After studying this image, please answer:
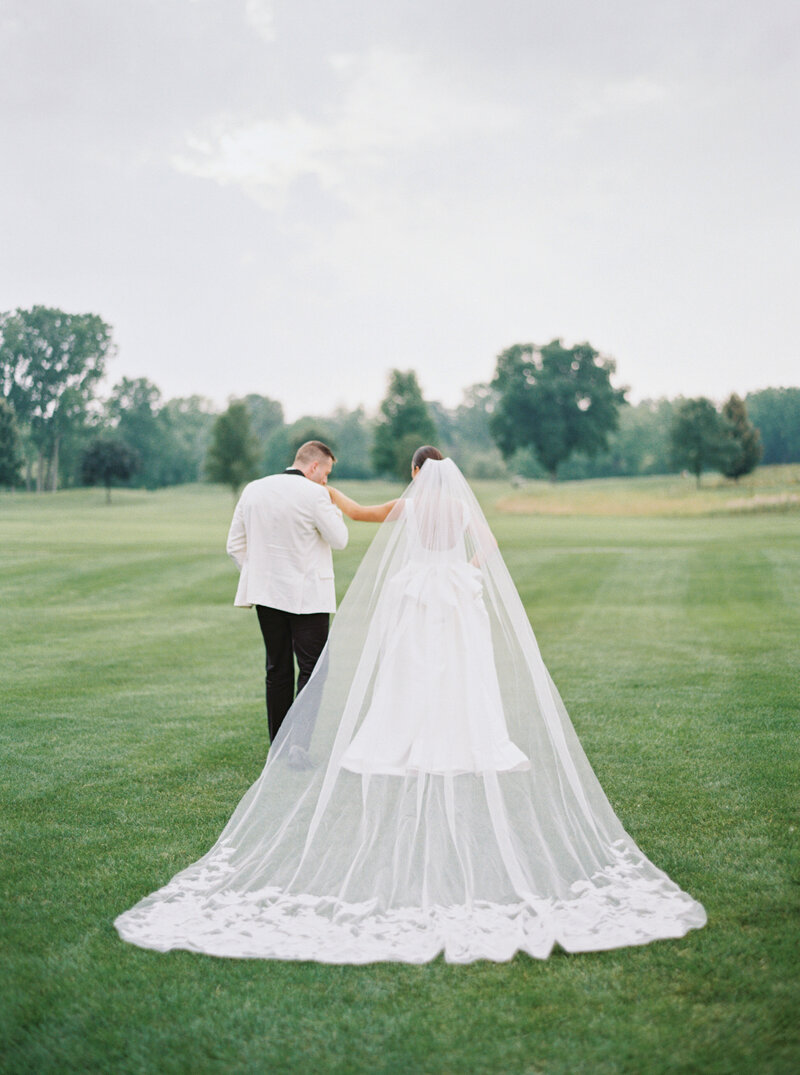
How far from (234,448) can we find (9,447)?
3037 centimetres

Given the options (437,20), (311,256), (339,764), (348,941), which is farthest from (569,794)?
(311,256)

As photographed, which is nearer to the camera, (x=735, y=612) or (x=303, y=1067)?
(x=303, y=1067)

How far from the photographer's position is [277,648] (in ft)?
18.3

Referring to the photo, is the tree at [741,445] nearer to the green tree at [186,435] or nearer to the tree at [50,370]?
the green tree at [186,435]

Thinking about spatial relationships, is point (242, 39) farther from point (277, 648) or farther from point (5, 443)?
point (277, 648)

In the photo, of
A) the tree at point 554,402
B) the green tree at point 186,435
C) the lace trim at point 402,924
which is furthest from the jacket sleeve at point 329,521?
the tree at point 554,402

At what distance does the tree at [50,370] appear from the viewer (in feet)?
45.6

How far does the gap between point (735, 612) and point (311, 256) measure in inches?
564

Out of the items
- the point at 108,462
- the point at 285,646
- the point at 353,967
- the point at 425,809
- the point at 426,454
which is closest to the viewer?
the point at 353,967

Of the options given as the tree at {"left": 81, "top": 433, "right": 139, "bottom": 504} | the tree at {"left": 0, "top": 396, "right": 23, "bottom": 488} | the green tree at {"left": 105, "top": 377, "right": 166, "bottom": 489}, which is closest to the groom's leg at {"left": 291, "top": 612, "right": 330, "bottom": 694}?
the tree at {"left": 0, "top": 396, "right": 23, "bottom": 488}

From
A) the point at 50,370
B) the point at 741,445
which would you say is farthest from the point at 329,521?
the point at 741,445

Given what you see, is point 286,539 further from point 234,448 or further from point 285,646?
point 234,448

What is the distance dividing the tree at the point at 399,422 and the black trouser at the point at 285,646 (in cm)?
5172

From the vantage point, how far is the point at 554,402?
58.8 meters
